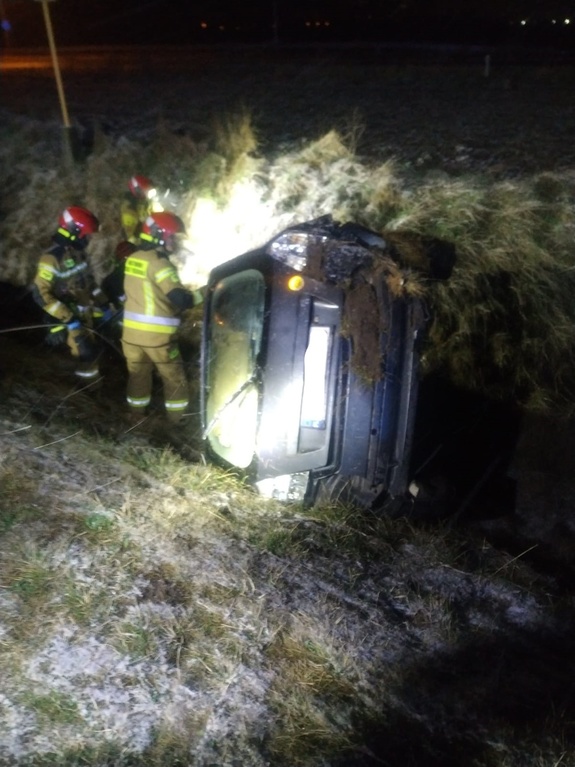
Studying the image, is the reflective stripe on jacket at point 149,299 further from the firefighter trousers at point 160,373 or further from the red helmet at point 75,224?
the red helmet at point 75,224

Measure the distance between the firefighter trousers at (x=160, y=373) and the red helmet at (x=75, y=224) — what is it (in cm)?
111

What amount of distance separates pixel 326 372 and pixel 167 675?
6.26 ft

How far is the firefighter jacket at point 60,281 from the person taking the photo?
574 cm

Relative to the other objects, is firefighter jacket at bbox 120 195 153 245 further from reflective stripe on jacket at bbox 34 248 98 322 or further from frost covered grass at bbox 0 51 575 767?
frost covered grass at bbox 0 51 575 767

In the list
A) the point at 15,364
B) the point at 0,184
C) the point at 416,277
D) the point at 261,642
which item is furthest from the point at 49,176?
the point at 261,642

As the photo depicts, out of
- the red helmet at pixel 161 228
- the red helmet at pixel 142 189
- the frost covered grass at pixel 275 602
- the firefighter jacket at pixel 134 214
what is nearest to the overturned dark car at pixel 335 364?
the frost covered grass at pixel 275 602

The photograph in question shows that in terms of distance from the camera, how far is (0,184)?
8.89 metres

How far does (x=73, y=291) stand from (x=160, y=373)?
129 cm

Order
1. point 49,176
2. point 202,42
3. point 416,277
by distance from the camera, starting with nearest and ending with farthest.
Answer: point 416,277 < point 49,176 < point 202,42

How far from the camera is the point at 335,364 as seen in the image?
3.99 m

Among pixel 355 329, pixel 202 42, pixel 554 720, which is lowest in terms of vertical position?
pixel 554 720

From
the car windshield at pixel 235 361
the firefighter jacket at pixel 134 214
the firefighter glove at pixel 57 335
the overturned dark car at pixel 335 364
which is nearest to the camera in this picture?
the overturned dark car at pixel 335 364

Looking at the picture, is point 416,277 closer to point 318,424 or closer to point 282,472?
point 318,424

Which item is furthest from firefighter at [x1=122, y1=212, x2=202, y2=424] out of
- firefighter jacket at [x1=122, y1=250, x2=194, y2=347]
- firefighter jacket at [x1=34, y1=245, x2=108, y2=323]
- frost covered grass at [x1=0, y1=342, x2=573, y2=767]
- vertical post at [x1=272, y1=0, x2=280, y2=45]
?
vertical post at [x1=272, y1=0, x2=280, y2=45]
